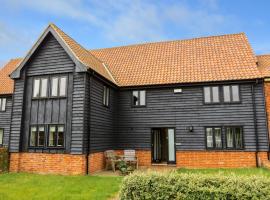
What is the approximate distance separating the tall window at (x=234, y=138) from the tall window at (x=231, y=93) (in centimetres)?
176

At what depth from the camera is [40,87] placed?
Answer: 46.2 feet

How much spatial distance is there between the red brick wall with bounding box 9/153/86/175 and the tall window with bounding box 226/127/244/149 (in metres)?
8.53

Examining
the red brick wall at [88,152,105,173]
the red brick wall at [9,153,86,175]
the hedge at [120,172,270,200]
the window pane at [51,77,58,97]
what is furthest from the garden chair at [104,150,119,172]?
the hedge at [120,172,270,200]

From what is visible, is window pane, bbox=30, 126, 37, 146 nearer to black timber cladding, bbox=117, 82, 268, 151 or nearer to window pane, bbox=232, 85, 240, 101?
black timber cladding, bbox=117, 82, 268, 151

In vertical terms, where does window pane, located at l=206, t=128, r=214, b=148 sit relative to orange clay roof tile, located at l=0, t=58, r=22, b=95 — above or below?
below

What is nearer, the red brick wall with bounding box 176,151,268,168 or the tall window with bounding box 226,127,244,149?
the red brick wall with bounding box 176,151,268,168

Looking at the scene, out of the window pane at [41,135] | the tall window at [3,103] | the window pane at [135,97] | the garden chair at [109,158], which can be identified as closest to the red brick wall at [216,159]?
the garden chair at [109,158]

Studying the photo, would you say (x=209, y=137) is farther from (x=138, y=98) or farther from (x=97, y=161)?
(x=97, y=161)

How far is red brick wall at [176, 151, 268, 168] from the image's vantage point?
46.6 ft

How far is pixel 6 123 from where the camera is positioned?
1938cm

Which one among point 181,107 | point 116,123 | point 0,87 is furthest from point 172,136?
point 0,87

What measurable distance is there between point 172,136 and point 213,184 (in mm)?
10264

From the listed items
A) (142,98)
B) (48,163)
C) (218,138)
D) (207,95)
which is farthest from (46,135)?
(218,138)

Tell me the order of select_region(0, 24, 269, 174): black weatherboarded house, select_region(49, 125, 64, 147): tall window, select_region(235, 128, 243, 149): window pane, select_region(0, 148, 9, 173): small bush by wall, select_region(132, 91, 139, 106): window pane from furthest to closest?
select_region(132, 91, 139, 106): window pane → select_region(235, 128, 243, 149): window pane → select_region(0, 148, 9, 173): small bush by wall → select_region(0, 24, 269, 174): black weatherboarded house → select_region(49, 125, 64, 147): tall window
